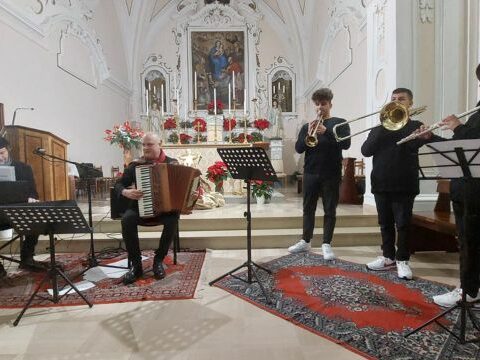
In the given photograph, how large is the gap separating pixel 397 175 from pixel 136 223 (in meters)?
2.63

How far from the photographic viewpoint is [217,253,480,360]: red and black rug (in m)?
2.17

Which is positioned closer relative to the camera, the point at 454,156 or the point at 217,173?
the point at 454,156

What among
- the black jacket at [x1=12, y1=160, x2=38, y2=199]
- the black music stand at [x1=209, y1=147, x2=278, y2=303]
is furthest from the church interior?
the black jacket at [x1=12, y1=160, x2=38, y2=199]

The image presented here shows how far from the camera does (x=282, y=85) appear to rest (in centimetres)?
1358

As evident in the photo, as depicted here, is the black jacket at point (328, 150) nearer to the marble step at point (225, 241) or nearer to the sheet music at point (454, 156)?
the marble step at point (225, 241)

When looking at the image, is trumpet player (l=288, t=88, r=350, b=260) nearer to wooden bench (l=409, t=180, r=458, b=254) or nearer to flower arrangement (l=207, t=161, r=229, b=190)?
wooden bench (l=409, t=180, r=458, b=254)

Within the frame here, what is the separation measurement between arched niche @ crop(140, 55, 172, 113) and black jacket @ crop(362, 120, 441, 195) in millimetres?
10886

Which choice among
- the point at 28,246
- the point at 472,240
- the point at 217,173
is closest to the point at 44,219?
the point at 28,246

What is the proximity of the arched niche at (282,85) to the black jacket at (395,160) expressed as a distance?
34.1 ft

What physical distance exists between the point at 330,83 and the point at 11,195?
9.40 metres

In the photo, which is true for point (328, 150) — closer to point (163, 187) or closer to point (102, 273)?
point (163, 187)

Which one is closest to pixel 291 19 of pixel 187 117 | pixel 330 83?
pixel 330 83

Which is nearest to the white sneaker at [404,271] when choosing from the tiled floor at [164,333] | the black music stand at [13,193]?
the tiled floor at [164,333]

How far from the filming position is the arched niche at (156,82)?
1322 centimetres
